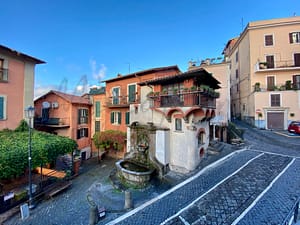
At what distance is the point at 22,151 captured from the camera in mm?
8422

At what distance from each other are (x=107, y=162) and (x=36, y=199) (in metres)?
9.46

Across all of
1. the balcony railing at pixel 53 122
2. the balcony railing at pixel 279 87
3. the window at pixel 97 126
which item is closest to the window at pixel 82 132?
the window at pixel 97 126

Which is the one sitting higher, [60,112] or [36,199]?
[60,112]

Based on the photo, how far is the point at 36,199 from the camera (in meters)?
9.23

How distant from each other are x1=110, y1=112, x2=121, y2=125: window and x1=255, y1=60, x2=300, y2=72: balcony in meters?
19.2

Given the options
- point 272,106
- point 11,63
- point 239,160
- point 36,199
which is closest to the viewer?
point 36,199

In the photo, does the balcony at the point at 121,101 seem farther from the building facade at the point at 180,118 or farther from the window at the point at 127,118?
the building facade at the point at 180,118

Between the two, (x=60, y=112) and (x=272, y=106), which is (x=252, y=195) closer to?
(x=272, y=106)

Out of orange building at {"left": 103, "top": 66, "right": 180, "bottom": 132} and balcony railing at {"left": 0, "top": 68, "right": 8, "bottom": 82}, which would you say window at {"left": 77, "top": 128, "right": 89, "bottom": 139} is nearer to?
orange building at {"left": 103, "top": 66, "right": 180, "bottom": 132}

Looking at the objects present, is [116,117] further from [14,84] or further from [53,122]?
[14,84]

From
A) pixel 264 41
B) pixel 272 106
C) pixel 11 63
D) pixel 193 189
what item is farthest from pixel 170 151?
pixel 264 41

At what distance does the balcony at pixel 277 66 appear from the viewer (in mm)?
20469

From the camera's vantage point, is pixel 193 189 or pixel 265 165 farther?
pixel 265 165

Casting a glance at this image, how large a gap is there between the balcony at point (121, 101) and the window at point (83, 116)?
3.77 m
